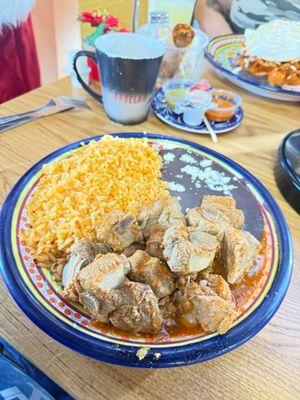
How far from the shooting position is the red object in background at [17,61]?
168 cm

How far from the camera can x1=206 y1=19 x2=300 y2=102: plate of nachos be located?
137 centimetres

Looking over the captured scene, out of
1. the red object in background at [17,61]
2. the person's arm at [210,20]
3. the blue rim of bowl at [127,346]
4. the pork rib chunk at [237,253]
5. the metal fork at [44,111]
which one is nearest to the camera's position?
the blue rim of bowl at [127,346]

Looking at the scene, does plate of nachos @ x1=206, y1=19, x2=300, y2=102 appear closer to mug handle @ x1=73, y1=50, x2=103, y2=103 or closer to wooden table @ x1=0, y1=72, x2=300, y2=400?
mug handle @ x1=73, y1=50, x2=103, y2=103

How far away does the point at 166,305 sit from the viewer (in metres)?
0.66

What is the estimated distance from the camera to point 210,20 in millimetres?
1945

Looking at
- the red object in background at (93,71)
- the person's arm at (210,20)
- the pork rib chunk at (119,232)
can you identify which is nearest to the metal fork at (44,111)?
the red object in background at (93,71)

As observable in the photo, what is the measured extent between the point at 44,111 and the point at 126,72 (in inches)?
12.3

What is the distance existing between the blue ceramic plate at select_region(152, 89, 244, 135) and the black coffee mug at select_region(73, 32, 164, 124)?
2.2 inches

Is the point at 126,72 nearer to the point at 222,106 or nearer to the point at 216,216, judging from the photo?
the point at 222,106

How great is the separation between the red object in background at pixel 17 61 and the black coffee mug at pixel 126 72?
68 centimetres

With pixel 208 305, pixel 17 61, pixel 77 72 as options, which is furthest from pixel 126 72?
pixel 17 61

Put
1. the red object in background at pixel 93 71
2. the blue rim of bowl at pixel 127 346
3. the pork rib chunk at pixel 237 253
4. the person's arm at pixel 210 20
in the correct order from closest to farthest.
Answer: the blue rim of bowl at pixel 127 346, the pork rib chunk at pixel 237 253, the red object in background at pixel 93 71, the person's arm at pixel 210 20

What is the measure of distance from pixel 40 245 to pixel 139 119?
0.62 metres

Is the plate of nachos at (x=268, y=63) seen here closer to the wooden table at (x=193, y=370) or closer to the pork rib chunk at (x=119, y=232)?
the wooden table at (x=193, y=370)
